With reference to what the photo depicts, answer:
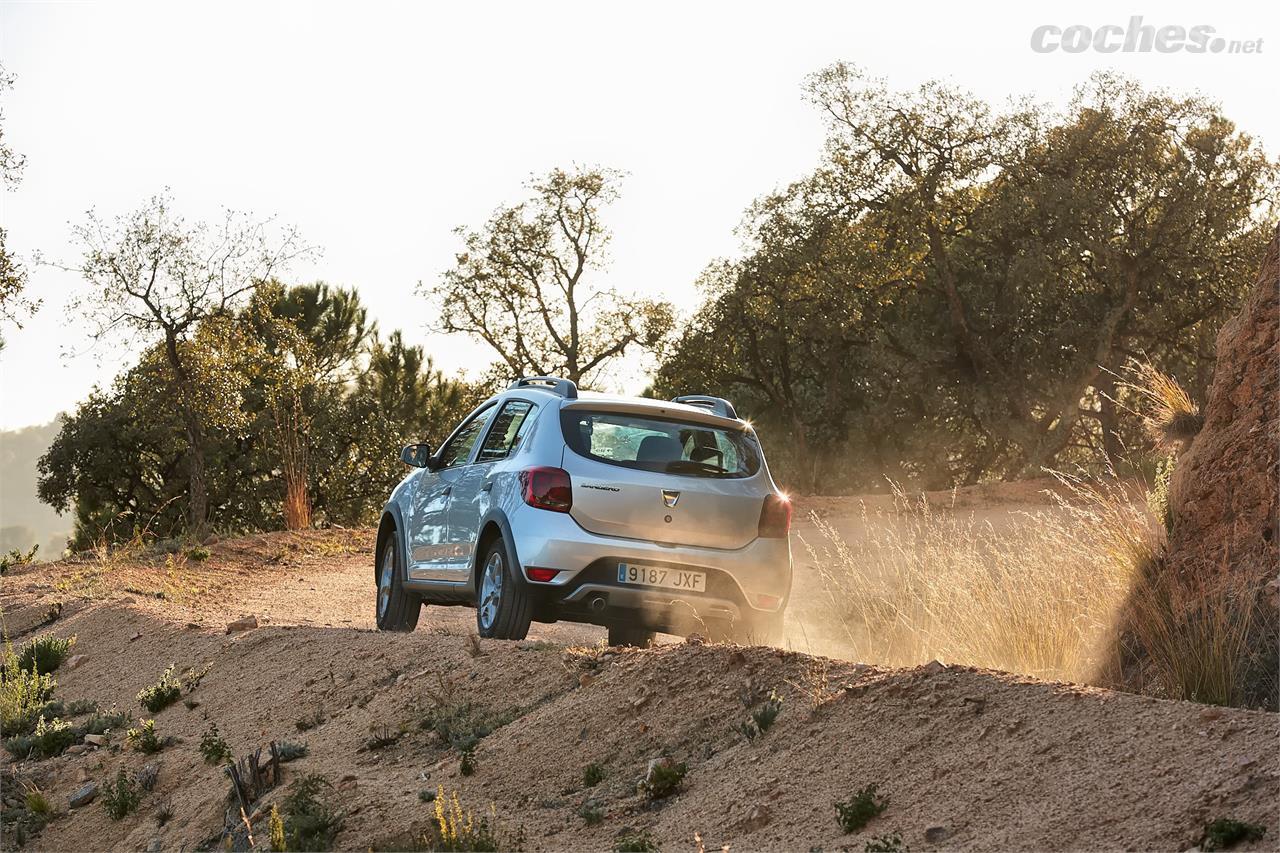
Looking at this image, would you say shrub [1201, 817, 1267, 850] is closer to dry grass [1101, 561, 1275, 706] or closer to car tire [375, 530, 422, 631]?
dry grass [1101, 561, 1275, 706]

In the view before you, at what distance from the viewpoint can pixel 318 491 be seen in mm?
36188

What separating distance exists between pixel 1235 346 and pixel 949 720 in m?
4.09

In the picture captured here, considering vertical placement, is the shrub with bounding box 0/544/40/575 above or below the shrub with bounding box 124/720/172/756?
above

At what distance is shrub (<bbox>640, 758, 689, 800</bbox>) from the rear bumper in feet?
8.53

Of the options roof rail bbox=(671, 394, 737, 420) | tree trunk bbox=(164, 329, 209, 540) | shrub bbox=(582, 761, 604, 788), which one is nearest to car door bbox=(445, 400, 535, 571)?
roof rail bbox=(671, 394, 737, 420)

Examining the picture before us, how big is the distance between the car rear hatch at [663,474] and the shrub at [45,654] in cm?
599

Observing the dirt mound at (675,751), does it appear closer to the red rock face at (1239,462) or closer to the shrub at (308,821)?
the shrub at (308,821)

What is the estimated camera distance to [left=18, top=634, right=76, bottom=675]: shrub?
11820 millimetres

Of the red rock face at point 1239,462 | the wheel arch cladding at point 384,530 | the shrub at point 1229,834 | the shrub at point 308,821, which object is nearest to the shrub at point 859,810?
the shrub at point 1229,834

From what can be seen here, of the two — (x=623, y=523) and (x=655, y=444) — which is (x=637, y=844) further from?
(x=655, y=444)

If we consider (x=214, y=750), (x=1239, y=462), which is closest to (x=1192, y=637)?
(x=1239, y=462)

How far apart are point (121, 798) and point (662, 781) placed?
3.42m

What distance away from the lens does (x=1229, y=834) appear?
4043 mm

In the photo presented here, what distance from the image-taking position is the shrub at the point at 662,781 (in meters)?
5.66
